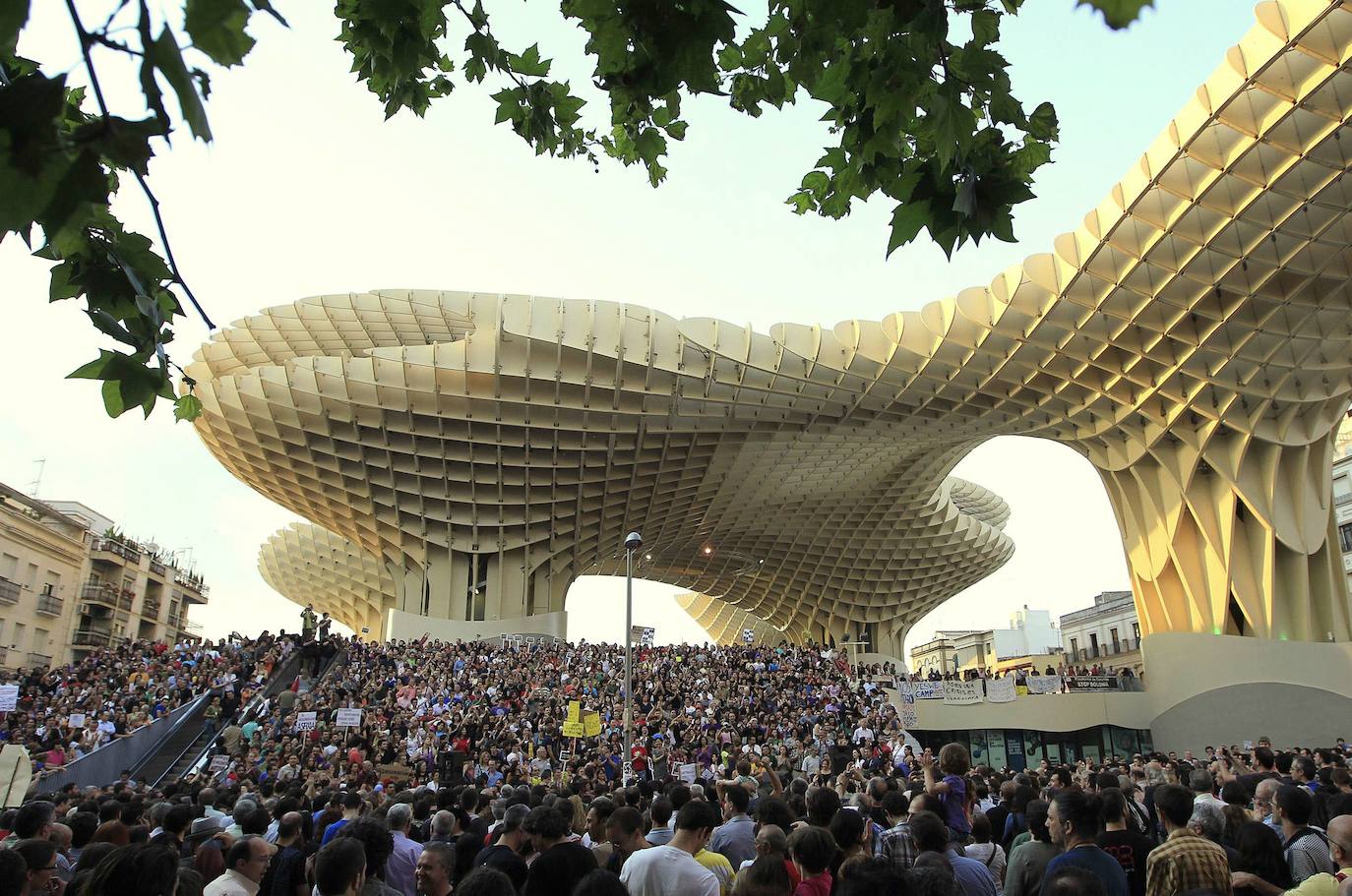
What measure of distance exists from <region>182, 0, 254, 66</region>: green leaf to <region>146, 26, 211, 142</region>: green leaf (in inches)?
1.8

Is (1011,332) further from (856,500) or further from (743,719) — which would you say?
(856,500)

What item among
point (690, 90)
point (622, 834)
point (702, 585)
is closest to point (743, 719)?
point (622, 834)

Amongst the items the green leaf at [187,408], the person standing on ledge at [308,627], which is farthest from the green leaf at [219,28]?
the person standing on ledge at [308,627]

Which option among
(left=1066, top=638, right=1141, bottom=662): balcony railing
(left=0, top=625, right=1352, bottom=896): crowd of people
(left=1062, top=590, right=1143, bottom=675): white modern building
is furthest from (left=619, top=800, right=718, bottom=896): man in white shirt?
(left=1066, top=638, right=1141, bottom=662): balcony railing

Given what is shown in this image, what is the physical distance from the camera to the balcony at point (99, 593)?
49.4m

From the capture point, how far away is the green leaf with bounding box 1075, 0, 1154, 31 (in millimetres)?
1890

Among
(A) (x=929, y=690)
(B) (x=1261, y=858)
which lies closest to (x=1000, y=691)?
(A) (x=929, y=690)

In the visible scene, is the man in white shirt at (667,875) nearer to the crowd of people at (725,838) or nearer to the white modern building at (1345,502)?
the crowd of people at (725,838)

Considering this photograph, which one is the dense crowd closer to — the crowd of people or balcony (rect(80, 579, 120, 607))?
the crowd of people

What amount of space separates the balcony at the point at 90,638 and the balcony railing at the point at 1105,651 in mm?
64475

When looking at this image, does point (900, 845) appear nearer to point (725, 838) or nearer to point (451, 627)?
point (725, 838)

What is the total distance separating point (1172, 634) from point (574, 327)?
2418 cm

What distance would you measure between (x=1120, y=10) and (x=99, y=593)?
5896cm

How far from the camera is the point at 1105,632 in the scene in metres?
71.8
